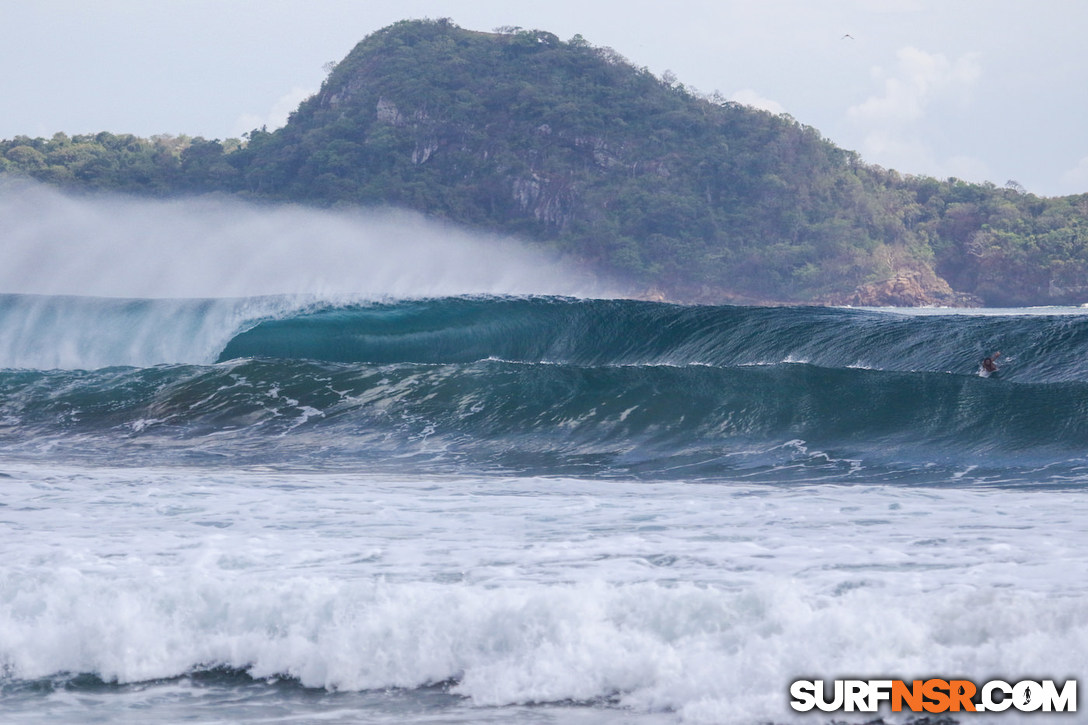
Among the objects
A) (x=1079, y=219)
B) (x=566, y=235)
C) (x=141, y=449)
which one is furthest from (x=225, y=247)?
(x=1079, y=219)

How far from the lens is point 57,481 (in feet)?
26.0

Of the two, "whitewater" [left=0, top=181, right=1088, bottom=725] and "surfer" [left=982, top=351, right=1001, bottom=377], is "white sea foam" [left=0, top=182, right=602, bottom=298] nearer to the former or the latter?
"whitewater" [left=0, top=181, right=1088, bottom=725]

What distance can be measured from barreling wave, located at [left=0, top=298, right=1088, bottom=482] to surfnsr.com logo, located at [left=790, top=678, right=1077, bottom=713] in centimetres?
448

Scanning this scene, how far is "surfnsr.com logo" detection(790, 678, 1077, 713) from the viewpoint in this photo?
137 inches

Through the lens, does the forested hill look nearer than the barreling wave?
No

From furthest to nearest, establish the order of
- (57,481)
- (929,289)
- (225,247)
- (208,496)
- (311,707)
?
(929,289), (225,247), (57,481), (208,496), (311,707)

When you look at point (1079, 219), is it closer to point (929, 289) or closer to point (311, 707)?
point (929, 289)

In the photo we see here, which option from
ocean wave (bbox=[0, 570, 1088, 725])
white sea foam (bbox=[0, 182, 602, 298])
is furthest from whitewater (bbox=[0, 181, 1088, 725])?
white sea foam (bbox=[0, 182, 602, 298])

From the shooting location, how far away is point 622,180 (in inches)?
3265

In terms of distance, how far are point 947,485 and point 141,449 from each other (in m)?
7.46

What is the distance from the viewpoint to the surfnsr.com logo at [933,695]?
3473mm

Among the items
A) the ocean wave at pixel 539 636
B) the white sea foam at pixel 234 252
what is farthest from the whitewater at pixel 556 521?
the white sea foam at pixel 234 252

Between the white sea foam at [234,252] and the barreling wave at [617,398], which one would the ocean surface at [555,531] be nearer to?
the barreling wave at [617,398]

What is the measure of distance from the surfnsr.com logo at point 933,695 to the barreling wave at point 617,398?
4483 millimetres
